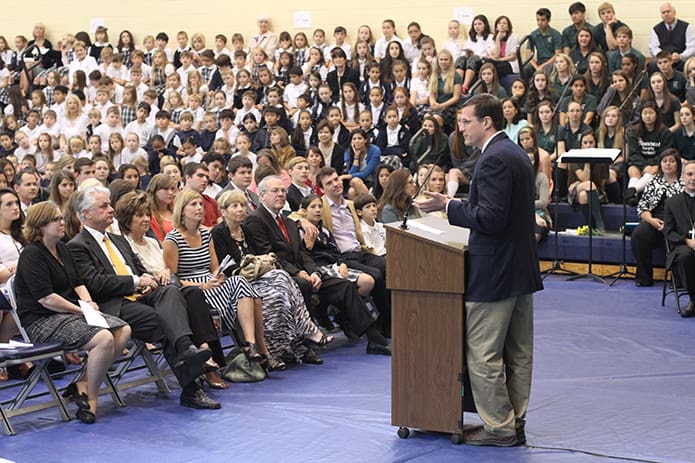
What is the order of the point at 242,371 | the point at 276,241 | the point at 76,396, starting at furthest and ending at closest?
the point at 276,241, the point at 242,371, the point at 76,396

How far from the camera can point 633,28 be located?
1236cm

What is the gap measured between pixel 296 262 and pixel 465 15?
7361mm

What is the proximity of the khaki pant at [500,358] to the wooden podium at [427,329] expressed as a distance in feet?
0.23

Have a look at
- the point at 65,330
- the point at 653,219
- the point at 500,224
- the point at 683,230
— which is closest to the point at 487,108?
the point at 500,224

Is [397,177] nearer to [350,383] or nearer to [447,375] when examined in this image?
[350,383]

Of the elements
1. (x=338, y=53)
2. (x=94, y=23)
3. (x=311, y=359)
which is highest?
(x=94, y=23)

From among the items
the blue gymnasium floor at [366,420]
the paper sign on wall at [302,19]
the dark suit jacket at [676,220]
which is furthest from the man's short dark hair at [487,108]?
the paper sign on wall at [302,19]

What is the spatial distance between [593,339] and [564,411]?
5.86 ft

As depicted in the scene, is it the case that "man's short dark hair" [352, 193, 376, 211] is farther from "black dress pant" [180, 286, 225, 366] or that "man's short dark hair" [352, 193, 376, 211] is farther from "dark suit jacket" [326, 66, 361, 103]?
"dark suit jacket" [326, 66, 361, 103]

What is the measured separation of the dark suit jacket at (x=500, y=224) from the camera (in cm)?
432

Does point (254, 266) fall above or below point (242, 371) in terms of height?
above

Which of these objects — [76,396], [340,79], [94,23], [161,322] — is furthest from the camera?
Answer: [94,23]

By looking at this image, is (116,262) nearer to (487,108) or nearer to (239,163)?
(239,163)

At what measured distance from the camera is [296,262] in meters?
6.79
